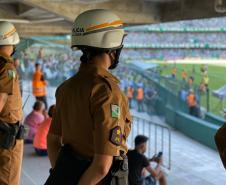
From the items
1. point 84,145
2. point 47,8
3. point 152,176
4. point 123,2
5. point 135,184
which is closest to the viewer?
point 84,145

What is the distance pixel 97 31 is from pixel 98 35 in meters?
0.03

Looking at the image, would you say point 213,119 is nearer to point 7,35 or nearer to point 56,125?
point 7,35

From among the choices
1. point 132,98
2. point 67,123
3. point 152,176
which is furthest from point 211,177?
point 132,98

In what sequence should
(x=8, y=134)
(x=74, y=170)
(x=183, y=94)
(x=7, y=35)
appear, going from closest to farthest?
(x=74, y=170)
(x=8, y=134)
(x=7, y=35)
(x=183, y=94)

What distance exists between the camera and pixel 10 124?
3625 millimetres

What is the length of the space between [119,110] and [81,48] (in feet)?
1.34

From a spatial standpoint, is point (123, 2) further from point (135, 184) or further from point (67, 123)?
point (67, 123)

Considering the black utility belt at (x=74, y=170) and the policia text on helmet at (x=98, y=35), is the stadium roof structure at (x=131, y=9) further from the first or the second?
the black utility belt at (x=74, y=170)

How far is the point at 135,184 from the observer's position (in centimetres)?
583

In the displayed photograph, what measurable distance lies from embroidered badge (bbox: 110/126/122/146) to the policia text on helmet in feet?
1.17

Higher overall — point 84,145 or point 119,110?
point 119,110

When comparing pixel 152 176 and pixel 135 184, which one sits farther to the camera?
pixel 152 176

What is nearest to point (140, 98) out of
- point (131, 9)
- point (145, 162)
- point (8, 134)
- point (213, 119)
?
point (213, 119)

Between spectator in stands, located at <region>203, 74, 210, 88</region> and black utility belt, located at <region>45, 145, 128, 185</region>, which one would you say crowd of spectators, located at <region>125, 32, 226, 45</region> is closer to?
A: spectator in stands, located at <region>203, 74, 210, 88</region>
